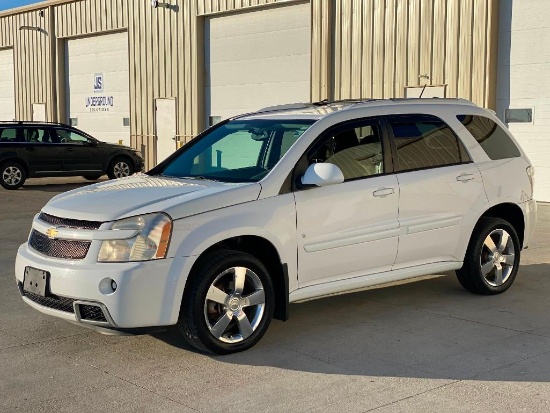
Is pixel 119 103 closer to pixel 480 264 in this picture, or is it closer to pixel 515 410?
pixel 480 264

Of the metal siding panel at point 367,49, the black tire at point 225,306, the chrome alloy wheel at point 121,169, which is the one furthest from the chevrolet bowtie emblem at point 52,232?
the chrome alloy wheel at point 121,169

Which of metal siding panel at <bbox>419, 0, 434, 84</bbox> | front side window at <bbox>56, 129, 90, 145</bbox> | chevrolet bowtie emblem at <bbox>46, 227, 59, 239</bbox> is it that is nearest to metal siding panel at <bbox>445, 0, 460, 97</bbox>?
metal siding panel at <bbox>419, 0, 434, 84</bbox>

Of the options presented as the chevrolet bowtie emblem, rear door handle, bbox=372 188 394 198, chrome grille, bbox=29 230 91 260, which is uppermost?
rear door handle, bbox=372 188 394 198

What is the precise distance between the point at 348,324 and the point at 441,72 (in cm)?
1092

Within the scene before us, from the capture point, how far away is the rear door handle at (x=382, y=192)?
20.4 feet

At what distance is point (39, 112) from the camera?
2798 cm

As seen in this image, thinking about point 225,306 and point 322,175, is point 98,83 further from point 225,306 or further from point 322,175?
point 225,306

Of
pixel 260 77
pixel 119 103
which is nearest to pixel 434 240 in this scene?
pixel 260 77

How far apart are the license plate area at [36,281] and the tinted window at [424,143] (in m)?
2.90

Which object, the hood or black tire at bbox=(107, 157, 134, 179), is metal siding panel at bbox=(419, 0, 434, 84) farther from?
the hood

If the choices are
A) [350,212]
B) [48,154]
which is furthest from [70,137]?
[350,212]

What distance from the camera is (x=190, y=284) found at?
17.3 ft

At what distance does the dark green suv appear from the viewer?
62.1 ft

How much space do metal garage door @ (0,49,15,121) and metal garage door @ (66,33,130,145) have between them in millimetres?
3985
